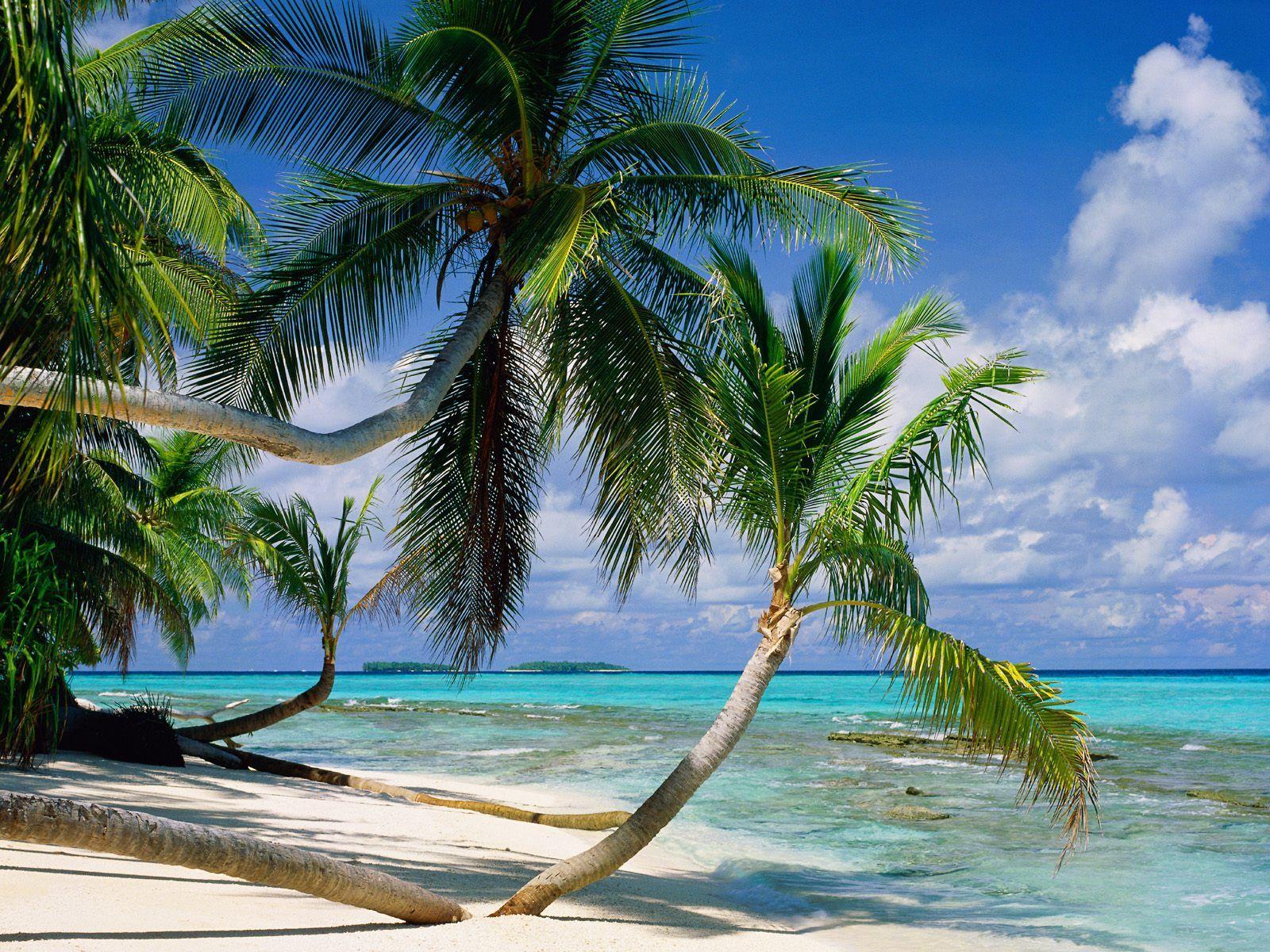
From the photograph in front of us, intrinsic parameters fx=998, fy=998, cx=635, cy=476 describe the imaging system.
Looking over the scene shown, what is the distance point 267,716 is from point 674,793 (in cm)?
943

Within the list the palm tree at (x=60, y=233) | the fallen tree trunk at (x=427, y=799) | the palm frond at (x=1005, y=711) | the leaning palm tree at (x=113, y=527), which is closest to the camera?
the palm tree at (x=60, y=233)

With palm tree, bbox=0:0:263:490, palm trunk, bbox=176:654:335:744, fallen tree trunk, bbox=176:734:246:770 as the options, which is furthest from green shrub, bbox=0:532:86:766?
palm trunk, bbox=176:654:335:744

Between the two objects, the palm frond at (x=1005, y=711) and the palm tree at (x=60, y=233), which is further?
the palm frond at (x=1005, y=711)

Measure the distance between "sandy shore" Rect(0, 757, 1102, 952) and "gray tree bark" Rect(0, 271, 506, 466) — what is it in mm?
2038

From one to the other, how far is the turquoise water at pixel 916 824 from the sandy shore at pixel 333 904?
89 centimetres

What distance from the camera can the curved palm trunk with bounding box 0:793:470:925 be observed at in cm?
323

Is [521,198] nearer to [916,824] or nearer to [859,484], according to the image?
[859,484]

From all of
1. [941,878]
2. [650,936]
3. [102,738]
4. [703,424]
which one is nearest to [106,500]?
[102,738]

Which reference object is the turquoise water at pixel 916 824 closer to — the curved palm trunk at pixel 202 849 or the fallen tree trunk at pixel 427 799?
the fallen tree trunk at pixel 427 799

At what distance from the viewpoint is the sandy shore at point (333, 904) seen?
4266mm

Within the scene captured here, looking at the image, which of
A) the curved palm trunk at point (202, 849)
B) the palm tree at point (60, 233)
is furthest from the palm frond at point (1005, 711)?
the palm tree at point (60, 233)

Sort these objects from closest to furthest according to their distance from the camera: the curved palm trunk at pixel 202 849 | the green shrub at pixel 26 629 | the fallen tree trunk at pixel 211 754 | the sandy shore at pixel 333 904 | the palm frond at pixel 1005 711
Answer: the curved palm trunk at pixel 202 849, the sandy shore at pixel 333 904, the palm frond at pixel 1005 711, the green shrub at pixel 26 629, the fallen tree trunk at pixel 211 754

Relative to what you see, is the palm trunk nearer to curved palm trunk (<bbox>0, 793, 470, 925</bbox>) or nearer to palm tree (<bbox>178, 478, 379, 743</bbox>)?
palm tree (<bbox>178, 478, 379, 743</bbox>)

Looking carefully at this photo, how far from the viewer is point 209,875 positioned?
536cm
